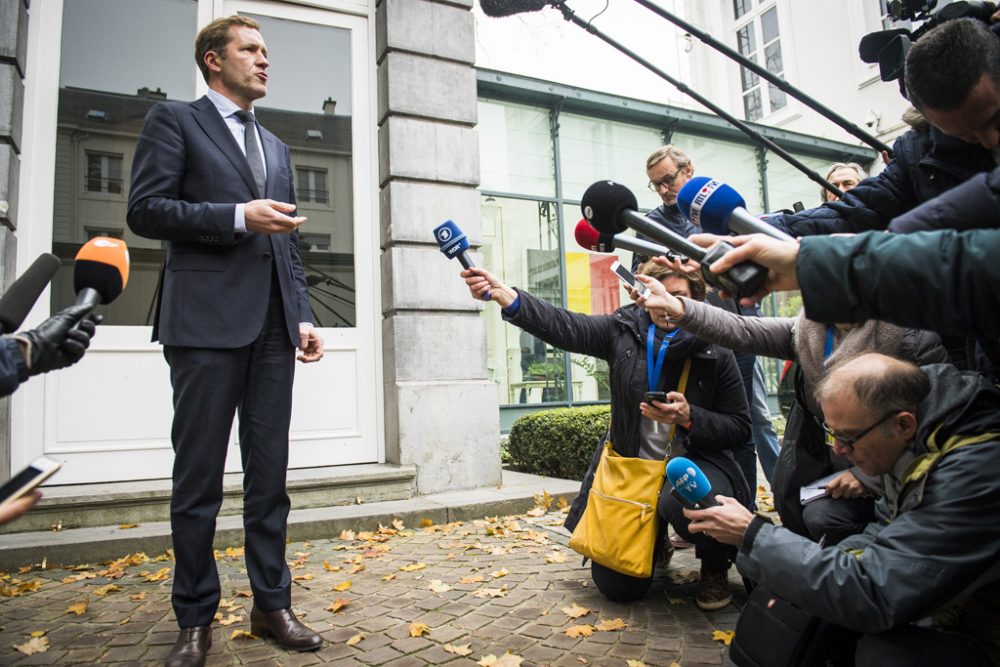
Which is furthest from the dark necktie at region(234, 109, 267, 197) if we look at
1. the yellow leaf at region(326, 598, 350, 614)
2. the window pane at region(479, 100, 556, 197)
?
the window pane at region(479, 100, 556, 197)

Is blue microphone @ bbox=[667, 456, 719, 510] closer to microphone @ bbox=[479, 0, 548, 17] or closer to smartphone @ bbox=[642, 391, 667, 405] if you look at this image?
smartphone @ bbox=[642, 391, 667, 405]

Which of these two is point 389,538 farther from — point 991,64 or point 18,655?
point 991,64

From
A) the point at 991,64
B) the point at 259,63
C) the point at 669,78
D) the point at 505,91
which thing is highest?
the point at 505,91

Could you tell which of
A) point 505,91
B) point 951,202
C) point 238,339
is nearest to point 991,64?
point 951,202

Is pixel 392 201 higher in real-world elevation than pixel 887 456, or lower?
higher

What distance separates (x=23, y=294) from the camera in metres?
1.82

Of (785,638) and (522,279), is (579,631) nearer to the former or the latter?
(785,638)

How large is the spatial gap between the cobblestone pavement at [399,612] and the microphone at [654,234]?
67.6 inches

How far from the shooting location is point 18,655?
280cm

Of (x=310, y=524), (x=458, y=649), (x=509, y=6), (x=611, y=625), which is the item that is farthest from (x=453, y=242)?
(x=310, y=524)

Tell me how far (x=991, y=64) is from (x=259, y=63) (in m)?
2.92

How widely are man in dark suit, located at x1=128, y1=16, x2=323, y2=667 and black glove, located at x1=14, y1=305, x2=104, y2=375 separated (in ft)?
3.10

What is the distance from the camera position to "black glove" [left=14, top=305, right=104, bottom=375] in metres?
1.73

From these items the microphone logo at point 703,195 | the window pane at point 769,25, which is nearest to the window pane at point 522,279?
the microphone logo at point 703,195
